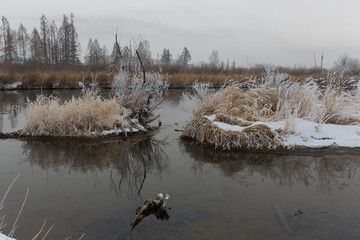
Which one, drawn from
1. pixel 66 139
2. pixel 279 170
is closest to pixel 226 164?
pixel 279 170

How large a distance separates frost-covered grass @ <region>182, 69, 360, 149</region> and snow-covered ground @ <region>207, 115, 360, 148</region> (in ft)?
0.12

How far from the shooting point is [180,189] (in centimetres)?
434

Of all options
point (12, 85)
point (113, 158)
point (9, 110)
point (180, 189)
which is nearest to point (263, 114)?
point (180, 189)

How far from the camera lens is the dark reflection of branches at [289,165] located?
4.78m

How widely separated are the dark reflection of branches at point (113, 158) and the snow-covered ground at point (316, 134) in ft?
6.27

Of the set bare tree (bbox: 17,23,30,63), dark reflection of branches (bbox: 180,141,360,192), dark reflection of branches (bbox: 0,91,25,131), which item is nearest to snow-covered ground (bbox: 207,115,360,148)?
dark reflection of branches (bbox: 180,141,360,192)

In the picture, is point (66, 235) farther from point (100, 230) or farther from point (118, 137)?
point (118, 137)

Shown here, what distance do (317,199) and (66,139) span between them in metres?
5.89

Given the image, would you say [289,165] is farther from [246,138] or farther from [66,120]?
[66,120]

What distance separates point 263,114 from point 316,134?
1405 millimetres

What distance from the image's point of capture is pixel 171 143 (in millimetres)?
6977

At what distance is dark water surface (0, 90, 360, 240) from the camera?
3227 millimetres

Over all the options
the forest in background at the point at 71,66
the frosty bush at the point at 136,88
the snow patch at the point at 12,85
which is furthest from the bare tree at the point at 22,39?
the frosty bush at the point at 136,88

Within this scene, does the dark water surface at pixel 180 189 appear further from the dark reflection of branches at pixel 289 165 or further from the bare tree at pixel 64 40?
the bare tree at pixel 64 40
